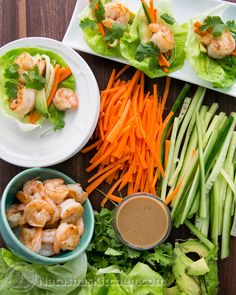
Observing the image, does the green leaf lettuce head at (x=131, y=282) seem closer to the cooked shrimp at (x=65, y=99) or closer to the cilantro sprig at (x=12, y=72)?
the cooked shrimp at (x=65, y=99)

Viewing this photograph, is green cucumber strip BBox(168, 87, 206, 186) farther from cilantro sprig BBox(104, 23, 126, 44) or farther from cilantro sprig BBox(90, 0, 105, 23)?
cilantro sprig BBox(90, 0, 105, 23)

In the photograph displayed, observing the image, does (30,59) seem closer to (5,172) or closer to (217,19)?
(5,172)

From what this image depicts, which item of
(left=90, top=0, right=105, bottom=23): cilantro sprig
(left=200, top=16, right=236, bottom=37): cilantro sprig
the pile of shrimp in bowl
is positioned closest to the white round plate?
the pile of shrimp in bowl

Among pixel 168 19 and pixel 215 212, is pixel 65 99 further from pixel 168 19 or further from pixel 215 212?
pixel 215 212

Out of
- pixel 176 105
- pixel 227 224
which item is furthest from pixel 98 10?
pixel 227 224

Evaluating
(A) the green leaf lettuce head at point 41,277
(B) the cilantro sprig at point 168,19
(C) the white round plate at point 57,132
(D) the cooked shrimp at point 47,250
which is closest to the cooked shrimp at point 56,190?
(C) the white round plate at point 57,132

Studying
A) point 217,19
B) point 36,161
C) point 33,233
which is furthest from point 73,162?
point 217,19

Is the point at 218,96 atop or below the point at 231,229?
atop
